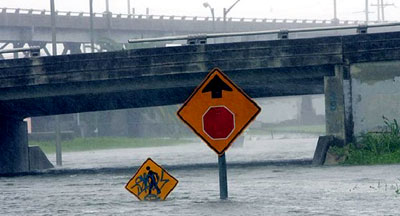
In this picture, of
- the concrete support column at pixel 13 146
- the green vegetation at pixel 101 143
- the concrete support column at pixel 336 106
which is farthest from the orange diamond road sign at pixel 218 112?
the green vegetation at pixel 101 143

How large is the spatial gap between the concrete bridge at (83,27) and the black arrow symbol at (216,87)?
56.0 metres

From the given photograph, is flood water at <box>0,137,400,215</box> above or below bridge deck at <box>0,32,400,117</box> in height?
below

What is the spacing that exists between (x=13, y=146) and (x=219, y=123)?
2131 cm

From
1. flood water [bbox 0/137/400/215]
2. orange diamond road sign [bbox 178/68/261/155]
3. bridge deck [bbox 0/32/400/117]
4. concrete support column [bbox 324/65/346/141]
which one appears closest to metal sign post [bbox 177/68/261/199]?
orange diamond road sign [bbox 178/68/261/155]

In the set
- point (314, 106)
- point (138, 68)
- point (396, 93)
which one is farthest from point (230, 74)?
point (314, 106)

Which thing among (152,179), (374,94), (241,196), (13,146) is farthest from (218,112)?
(13,146)

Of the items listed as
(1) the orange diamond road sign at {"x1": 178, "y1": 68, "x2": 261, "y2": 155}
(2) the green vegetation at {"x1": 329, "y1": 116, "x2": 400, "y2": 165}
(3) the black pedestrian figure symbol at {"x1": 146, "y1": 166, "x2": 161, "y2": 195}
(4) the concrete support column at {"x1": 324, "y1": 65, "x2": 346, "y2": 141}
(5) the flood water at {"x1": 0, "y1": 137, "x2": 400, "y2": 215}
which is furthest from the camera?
(4) the concrete support column at {"x1": 324, "y1": 65, "x2": 346, "y2": 141}

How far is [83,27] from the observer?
8169cm

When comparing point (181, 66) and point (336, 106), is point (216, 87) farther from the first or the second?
point (181, 66)

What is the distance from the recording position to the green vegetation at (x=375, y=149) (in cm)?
2502

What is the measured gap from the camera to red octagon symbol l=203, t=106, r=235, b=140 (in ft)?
45.2

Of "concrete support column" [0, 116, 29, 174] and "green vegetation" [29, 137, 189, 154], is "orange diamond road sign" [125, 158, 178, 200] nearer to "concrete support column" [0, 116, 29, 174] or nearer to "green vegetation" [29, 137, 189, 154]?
"concrete support column" [0, 116, 29, 174]

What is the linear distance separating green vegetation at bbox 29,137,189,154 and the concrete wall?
34349 mm

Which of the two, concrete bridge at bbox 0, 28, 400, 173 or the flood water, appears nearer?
the flood water
